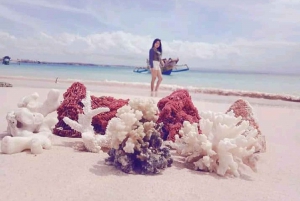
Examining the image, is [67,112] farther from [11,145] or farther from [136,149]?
[136,149]

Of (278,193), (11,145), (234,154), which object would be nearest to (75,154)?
(11,145)

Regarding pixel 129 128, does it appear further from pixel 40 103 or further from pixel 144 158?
pixel 40 103

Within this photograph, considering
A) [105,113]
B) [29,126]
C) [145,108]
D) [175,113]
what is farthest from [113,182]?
[105,113]

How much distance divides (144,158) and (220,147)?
1.54ft

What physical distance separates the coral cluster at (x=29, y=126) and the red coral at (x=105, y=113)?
1.28 feet

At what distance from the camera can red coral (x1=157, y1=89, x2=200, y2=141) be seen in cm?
269

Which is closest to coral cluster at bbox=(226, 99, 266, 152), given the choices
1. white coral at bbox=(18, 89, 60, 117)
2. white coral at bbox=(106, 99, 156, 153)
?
white coral at bbox=(106, 99, 156, 153)

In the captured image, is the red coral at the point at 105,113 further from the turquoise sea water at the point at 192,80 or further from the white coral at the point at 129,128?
the turquoise sea water at the point at 192,80

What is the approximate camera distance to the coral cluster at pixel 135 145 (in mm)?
1954

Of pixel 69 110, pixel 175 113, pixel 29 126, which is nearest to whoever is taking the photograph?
pixel 29 126

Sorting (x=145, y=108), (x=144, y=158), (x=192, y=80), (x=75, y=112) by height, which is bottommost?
(x=192, y=80)

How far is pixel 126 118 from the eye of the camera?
199 centimetres

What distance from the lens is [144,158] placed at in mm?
1961

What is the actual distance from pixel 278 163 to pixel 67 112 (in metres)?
1.71
